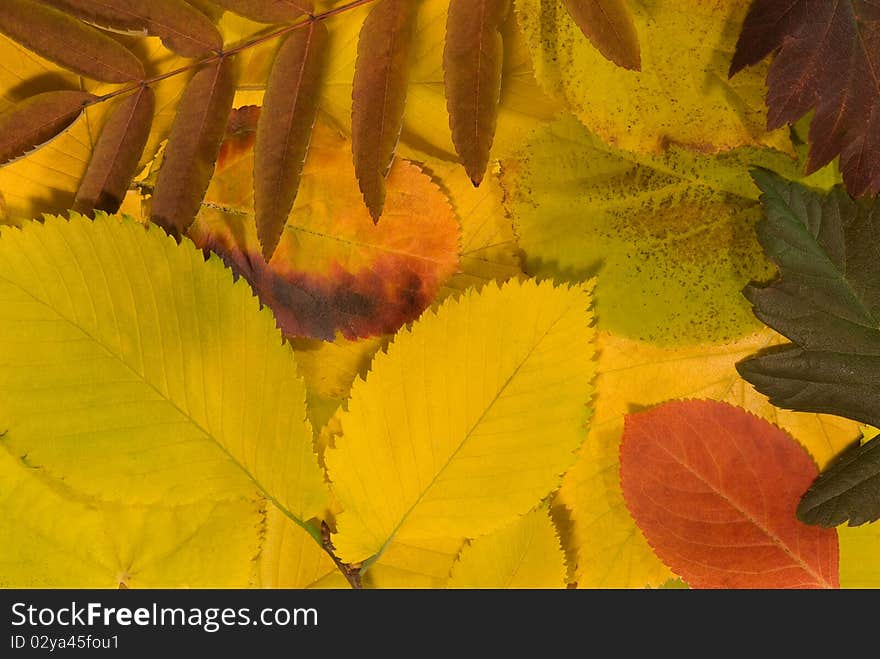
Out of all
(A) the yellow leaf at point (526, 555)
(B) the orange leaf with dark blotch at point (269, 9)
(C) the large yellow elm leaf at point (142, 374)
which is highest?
(B) the orange leaf with dark blotch at point (269, 9)

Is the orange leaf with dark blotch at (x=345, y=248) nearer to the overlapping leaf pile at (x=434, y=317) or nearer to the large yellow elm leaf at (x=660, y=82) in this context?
the overlapping leaf pile at (x=434, y=317)

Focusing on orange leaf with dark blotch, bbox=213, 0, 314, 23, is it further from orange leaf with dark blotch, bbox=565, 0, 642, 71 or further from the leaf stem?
orange leaf with dark blotch, bbox=565, 0, 642, 71

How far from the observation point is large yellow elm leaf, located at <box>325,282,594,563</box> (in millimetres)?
485

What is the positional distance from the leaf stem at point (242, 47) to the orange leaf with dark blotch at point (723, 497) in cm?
34

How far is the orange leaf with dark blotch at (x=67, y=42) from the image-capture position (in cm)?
43

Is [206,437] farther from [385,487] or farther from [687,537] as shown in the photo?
[687,537]

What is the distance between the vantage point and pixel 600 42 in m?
0.43

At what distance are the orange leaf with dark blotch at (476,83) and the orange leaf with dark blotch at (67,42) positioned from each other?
0.21m

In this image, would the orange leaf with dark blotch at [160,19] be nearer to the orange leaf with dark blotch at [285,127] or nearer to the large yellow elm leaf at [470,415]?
the orange leaf with dark blotch at [285,127]

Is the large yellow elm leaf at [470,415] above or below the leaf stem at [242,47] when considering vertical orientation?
below

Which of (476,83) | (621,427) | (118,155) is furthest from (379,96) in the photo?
(621,427)

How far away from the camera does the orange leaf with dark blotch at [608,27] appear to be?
1.42 ft

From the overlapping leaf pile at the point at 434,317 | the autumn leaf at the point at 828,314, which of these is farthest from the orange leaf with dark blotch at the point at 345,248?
the autumn leaf at the point at 828,314
